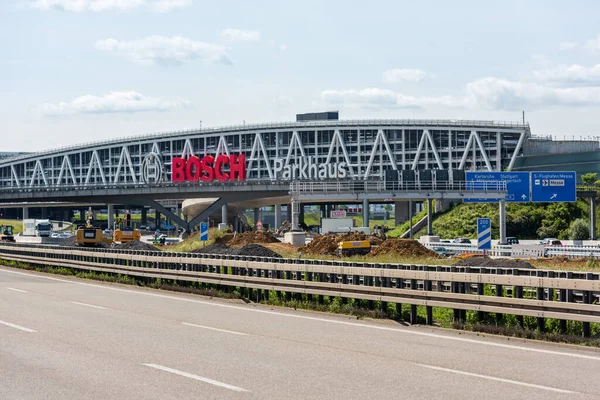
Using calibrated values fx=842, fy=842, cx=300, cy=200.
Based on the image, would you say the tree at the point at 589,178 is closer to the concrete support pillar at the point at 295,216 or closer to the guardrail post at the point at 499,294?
the concrete support pillar at the point at 295,216

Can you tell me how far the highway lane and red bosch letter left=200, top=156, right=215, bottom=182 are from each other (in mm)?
118005

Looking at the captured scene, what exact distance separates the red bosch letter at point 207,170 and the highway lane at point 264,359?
11801 cm

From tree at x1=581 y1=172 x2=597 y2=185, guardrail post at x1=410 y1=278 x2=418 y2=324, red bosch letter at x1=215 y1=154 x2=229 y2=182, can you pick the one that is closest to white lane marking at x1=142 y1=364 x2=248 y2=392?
guardrail post at x1=410 y1=278 x2=418 y2=324

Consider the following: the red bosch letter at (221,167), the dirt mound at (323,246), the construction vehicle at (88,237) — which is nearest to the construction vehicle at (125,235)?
the construction vehicle at (88,237)

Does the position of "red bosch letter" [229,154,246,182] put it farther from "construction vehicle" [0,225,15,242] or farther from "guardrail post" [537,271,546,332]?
"guardrail post" [537,271,546,332]

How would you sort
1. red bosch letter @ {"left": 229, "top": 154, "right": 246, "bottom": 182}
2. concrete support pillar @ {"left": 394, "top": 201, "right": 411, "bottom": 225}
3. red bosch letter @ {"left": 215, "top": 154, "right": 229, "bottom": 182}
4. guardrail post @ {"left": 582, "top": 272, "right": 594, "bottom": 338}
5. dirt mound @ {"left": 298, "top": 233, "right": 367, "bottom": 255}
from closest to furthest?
1. guardrail post @ {"left": 582, "top": 272, "right": 594, "bottom": 338}
2. dirt mound @ {"left": 298, "top": 233, "right": 367, "bottom": 255}
3. concrete support pillar @ {"left": 394, "top": 201, "right": 411, "bottom": 225}
4. red bosch letter @ {"left": 229, "top": 154, "right": 246, "bottom": 182}
5. red bosch letter @ {"left": 215, "top": 154, "right": 229, "bottom": 182}

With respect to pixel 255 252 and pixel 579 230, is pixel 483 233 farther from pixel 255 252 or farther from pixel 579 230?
pixel 579 230

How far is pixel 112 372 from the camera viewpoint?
35.5 feet

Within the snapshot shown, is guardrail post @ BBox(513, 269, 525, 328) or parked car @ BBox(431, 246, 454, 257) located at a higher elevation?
guardrail post @ BBox(513, 269, 525, 328)

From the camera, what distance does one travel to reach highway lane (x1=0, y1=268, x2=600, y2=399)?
958 centimetres

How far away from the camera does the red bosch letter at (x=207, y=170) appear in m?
136

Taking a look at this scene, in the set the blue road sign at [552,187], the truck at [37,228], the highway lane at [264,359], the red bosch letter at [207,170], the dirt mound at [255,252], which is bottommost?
the truck at [37,228]

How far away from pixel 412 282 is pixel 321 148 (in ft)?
412

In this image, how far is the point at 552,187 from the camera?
72.2 m
